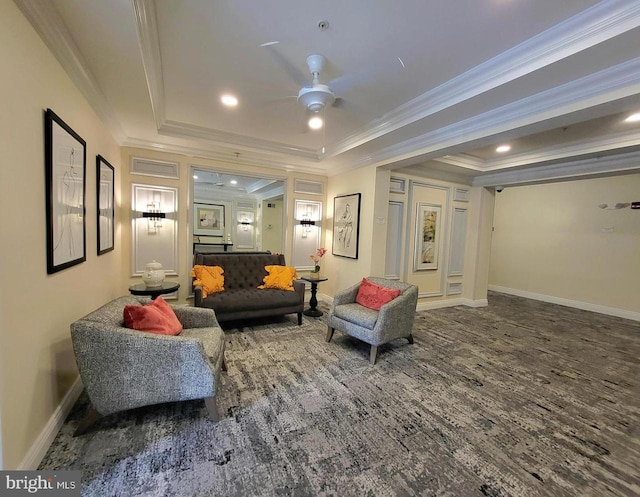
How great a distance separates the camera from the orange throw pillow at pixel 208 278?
12.2 ft

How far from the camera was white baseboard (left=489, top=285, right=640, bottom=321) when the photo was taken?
502 cm

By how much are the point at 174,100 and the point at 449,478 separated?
13.2 ft

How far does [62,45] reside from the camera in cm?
176

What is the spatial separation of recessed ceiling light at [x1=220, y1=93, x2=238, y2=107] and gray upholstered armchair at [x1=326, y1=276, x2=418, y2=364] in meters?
2.53

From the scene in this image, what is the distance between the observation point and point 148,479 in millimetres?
1488

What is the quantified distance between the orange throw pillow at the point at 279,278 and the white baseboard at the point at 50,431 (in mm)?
2352

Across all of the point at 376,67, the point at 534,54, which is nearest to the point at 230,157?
the point at 376,67

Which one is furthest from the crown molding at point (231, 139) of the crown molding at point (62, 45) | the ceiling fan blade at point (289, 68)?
the ceiling fan blade at point (289, 68)

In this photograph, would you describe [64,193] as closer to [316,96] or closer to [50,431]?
[50,431]

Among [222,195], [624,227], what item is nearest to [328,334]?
[624,227]

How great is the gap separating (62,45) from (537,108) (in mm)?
3643

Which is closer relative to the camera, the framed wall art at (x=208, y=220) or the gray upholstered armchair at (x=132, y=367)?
the gray upholstered armchair at (x=132, y=367)

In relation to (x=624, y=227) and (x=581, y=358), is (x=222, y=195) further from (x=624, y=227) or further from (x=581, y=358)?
(x=624, y=227)

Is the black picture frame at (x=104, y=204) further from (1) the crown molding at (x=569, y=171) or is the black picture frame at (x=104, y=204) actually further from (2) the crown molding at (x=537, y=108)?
(1) the crown molding at (x=569, y=171)
